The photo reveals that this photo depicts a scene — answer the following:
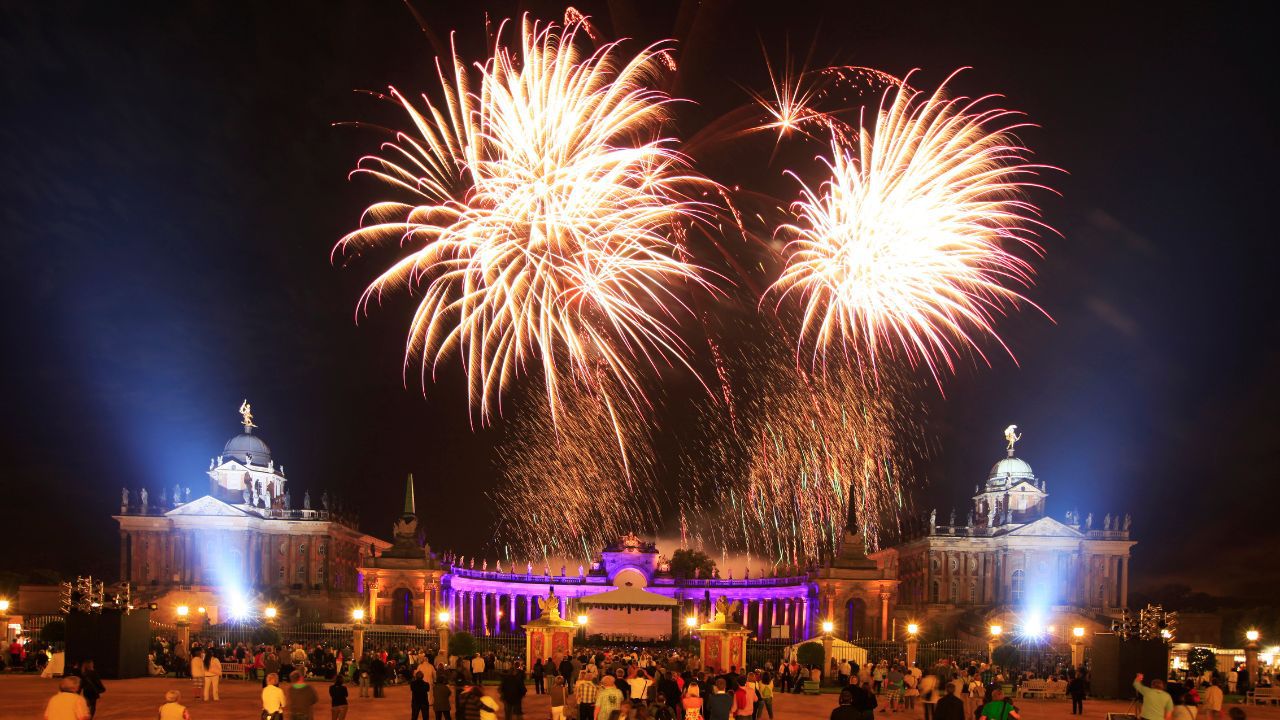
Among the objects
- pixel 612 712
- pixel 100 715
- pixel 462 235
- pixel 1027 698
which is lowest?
pixel 1027 698

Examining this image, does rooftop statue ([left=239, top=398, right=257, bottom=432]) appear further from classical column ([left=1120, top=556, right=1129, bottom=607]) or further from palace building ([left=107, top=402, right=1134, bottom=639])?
classical column ([left=1120, top=556, right=1129, bottom=607])

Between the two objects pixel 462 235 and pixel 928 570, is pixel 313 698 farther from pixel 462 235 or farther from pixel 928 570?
pixel 928 570

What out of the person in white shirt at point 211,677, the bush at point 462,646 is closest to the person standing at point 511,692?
the person in white shirt at point 211,677

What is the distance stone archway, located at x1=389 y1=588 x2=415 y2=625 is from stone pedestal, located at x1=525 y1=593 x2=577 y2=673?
130ft

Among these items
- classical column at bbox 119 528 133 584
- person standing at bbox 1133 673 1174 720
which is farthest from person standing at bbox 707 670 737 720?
classical column at bbox 119 528 133 584

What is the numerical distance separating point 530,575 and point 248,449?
2841 centimetres

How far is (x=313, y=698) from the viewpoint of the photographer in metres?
19.2

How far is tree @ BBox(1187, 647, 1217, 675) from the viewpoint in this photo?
50.4m

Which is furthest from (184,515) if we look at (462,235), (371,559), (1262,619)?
(1262,619)

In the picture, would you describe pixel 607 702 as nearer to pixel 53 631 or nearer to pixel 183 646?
pixel 183 646

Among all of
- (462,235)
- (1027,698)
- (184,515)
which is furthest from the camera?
(184,515)

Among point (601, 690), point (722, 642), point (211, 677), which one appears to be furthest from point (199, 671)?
point (722, 642)

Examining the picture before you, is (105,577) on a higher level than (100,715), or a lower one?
lower

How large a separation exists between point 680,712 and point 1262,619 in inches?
2705
